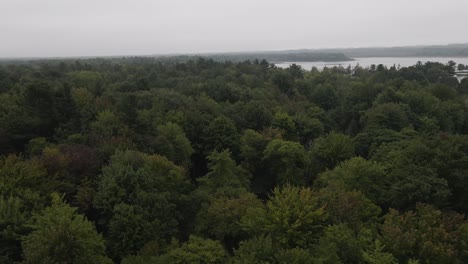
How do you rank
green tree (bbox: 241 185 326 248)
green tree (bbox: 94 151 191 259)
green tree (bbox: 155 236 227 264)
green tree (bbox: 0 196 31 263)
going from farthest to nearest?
green tree (bbox: 94 151 191 259), green tree (bbox: 241 185 326 248), green tree (bbox: 0 196 31 263), green tree (bbox: 155 236 227 264)

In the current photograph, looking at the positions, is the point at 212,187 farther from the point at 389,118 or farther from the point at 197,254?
the point at 389,118

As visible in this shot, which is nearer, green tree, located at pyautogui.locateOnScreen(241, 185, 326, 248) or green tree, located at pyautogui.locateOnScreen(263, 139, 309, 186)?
green tree, located at pyautogui.locateOnScreen(241, 185, 326, 248)

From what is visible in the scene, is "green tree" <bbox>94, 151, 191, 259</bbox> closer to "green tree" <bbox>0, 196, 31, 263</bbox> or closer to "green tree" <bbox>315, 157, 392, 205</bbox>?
"green tree" <bbox>0, 196, 31, 263</bbox>

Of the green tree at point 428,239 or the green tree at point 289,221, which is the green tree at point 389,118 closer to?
the green tree at point 428,239

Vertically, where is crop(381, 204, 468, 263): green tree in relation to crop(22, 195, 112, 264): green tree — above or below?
below

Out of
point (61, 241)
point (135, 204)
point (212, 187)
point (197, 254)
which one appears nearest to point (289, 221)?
point (197, 254)

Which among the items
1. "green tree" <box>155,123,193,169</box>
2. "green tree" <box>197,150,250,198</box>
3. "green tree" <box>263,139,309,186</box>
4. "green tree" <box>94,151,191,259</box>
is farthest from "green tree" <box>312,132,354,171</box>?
"green tree" <box>94,151,191,259</box>

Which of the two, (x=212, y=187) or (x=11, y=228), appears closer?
(x=11, y=228)

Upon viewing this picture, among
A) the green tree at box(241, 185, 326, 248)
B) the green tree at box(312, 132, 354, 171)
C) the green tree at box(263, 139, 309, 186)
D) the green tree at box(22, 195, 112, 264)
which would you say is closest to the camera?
the green tree at box(22, 195, 112, 264)

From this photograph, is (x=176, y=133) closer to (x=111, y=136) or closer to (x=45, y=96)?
(x=111, y=136)
